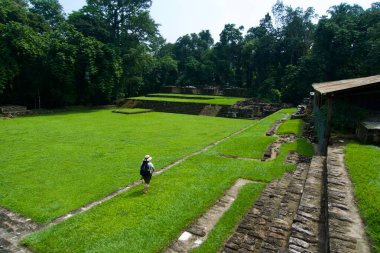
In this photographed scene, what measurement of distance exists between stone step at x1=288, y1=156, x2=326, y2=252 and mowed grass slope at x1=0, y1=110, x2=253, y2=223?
5644mm

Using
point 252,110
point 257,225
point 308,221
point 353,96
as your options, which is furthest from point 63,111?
point 308,221

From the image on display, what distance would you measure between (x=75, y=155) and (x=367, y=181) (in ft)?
37.1

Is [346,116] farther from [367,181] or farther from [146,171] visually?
[146,171]

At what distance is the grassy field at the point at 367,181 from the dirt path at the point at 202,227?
119 inches

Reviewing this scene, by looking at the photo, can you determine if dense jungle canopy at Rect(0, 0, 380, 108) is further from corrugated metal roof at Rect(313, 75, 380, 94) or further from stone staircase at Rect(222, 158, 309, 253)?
stone staircase at Rect(222, 158, 309, 253)

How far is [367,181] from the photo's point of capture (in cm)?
582

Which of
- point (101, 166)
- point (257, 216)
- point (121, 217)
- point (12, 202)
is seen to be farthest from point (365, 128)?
point (12, 202)

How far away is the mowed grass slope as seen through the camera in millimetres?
7902

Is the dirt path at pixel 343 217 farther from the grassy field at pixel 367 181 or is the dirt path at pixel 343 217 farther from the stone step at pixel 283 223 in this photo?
the stone step at pixel 283 223

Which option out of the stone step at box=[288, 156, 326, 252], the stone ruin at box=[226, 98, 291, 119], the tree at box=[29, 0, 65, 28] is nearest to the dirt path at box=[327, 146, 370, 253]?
the stone step at box=[288, 156, 326, 252]

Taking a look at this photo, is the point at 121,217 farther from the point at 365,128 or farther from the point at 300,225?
the point at 365,128

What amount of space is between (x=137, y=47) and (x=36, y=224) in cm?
3097

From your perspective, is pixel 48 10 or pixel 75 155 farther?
pixel 48 10

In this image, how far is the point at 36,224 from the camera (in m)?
6.53
